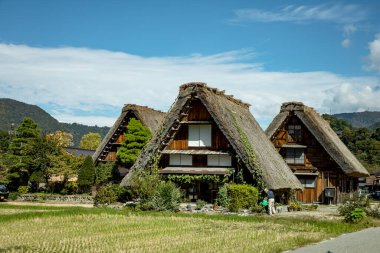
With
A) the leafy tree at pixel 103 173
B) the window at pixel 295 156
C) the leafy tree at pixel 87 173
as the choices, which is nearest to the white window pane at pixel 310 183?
the window at pixel 295 156

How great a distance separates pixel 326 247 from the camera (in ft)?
47.8

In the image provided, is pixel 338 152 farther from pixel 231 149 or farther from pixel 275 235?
pixel 275 235

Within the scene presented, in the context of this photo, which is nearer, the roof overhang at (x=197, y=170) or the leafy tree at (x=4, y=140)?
the roof overhang at (x=197, y=170)

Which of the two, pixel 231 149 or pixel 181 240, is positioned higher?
pixel 231 149

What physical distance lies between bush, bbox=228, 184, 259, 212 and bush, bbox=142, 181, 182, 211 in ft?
11.1

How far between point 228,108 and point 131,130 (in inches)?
511

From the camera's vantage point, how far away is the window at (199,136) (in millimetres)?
33812

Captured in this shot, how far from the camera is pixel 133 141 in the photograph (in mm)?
45438

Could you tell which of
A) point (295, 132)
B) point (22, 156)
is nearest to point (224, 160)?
point (295, 132)

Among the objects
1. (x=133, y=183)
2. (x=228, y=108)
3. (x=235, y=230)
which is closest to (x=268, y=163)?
(x=228, y=108)

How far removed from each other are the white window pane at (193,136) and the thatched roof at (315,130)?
10.4 metres

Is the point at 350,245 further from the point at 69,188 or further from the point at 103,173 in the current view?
the point at 69,188

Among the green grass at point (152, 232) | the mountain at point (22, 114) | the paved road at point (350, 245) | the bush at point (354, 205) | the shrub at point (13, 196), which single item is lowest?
the shrub at point (13, 196)

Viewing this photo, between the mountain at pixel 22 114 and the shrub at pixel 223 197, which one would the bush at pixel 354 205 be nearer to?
the shrub at pixel 223 197
